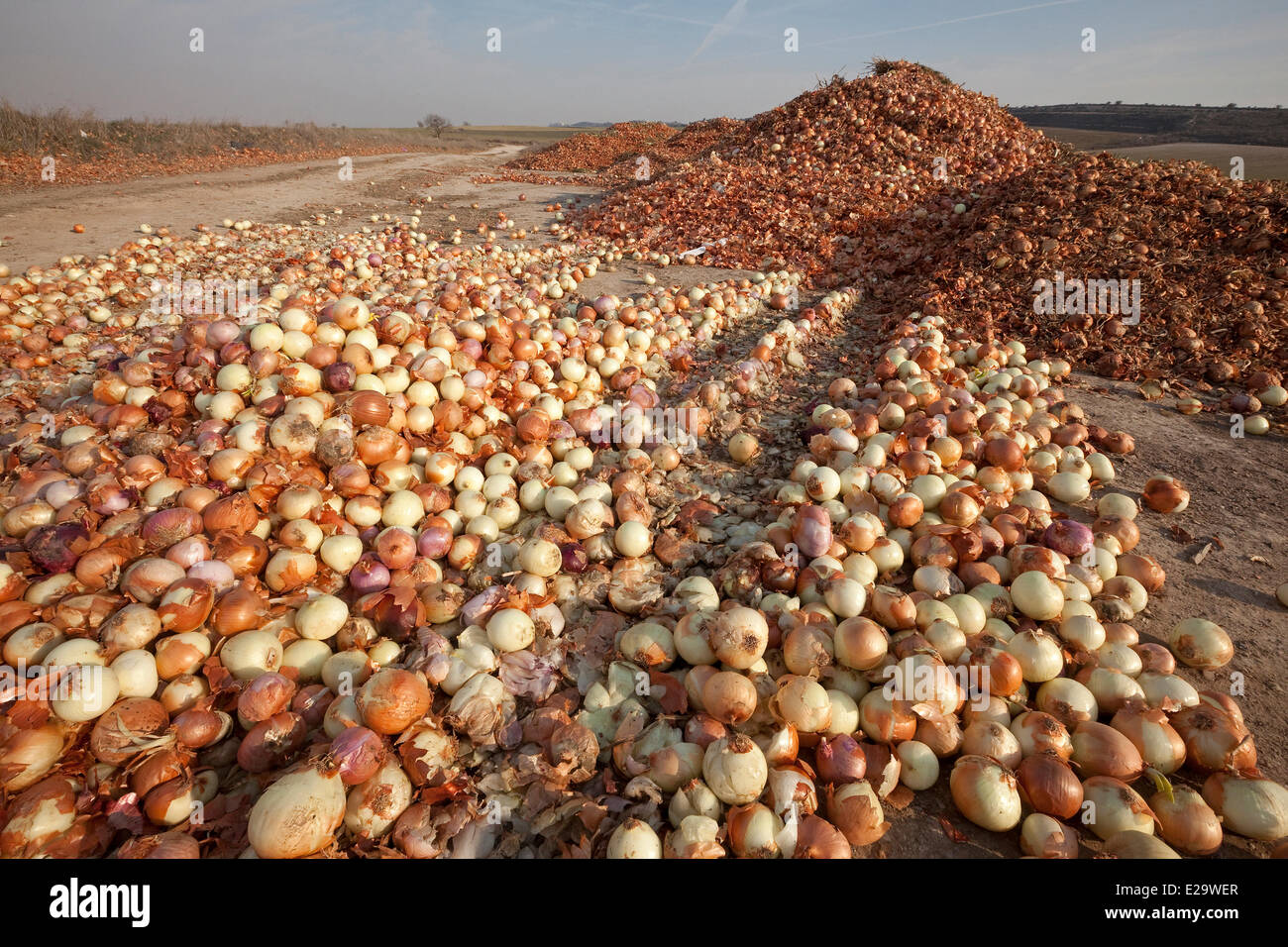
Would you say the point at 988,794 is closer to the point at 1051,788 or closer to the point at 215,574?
the point at 1051,788

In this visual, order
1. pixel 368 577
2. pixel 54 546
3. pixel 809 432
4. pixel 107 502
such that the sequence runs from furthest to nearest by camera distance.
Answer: pixel 809 432, pixel 368 577, pixel 107 502, pixel 54 546

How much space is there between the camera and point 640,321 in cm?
642

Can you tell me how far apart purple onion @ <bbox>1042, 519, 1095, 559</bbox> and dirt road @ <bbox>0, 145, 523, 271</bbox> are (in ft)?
44.0

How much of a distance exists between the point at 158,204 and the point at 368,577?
15950 mm

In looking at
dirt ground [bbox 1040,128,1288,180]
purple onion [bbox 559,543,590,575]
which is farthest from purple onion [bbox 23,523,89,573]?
dirt ground [bbox 1040,128,1288,180]

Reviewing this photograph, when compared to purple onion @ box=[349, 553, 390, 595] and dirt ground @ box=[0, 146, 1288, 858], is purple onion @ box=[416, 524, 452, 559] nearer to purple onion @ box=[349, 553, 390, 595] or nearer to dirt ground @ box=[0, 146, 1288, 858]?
purple onion @ box=[349, 553, 390, 595]

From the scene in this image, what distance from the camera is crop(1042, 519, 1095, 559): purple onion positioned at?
11.5 ft

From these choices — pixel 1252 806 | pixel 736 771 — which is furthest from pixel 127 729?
pixel 1252 806

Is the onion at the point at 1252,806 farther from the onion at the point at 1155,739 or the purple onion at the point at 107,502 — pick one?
the purple onion at the point at 107,502

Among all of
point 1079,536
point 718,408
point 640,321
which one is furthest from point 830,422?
point 640,321

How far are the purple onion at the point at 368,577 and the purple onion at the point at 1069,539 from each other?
13.6 ft

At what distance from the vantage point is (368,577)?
10.6 ft
